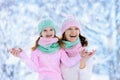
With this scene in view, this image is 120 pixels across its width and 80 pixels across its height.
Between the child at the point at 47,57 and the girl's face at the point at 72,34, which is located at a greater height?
the girl's face at the point at 72,34

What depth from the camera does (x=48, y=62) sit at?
1.30 meters

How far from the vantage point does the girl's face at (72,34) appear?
133 cm

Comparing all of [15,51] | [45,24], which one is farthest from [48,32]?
[15,51]

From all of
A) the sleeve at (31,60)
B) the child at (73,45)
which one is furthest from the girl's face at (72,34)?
the sleeve at (31,60)

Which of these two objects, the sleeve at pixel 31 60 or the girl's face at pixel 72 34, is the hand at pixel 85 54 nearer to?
the girl's face at pixel 72 34

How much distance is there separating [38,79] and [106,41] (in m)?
0.30

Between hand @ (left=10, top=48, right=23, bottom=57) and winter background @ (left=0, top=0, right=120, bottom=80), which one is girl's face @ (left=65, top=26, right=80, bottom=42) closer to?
winter background @ (left=0, top=0, right=120, bottom=80)

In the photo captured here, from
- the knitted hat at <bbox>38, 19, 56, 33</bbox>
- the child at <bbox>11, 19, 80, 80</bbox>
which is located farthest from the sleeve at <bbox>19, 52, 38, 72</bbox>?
the knitted hat at <bbox>38, 19, 56, 33</bbox>

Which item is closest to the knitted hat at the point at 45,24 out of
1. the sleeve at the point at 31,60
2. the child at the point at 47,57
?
the child at the point at 47,57

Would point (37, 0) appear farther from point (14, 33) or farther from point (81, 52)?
point (81, 52)

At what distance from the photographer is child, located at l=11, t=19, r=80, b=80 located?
130 centimetres

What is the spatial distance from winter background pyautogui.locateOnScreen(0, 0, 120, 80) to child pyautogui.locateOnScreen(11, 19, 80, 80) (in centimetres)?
4

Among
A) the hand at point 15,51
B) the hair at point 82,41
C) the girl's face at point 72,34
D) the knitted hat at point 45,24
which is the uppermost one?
the knitted hat at point 45,24

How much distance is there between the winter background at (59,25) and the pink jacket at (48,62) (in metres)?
0.04
